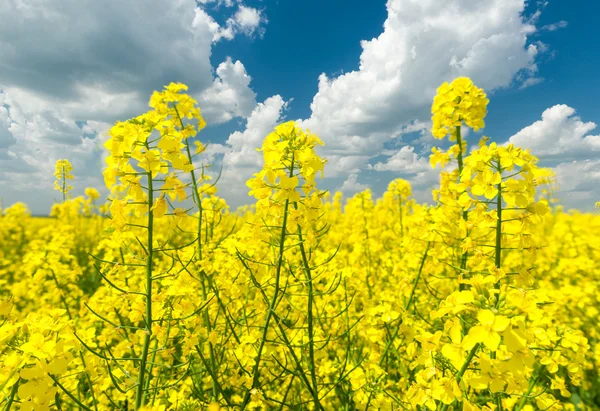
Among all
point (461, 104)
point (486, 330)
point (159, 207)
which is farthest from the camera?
point (461, 104)

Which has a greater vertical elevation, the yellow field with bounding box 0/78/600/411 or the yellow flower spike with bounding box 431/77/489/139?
the yellow flower spike with bounding box 431/77/489/139

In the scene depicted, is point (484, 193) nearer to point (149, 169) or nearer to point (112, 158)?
point (149, 169)

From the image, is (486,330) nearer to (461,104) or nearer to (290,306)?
(290,306)

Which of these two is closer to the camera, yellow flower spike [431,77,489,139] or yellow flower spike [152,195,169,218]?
yellow flower spike [152,195,169,218]

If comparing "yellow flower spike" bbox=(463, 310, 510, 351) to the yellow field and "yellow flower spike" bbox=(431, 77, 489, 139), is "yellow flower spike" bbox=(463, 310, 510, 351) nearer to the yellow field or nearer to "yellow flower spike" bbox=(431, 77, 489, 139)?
the yellow field

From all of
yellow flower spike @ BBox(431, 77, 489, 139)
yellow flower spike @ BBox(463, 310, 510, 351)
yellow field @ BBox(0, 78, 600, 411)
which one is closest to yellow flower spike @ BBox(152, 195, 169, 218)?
yellow field @ BBox(0, 78, 600, 411)

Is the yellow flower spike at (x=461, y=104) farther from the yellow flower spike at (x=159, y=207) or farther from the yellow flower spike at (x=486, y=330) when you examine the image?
the yellow flower spike at (x=159, y=207)

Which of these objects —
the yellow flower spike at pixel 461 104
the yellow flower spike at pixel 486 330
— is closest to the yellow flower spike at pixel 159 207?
the yellow flower spike at pixel 486 330

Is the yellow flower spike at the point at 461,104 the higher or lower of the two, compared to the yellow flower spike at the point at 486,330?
higher

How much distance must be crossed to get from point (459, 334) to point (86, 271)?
903 cm

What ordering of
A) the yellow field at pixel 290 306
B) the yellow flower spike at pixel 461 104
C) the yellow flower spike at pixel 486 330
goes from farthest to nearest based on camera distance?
the yellow flower spike at pixel 461 104 < the yellow field at pixel 290 306 < the yellow flower spike at pixel 486 330

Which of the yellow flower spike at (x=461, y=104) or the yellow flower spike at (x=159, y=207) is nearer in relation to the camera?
the yellow flower spike at (x=159, y=207)

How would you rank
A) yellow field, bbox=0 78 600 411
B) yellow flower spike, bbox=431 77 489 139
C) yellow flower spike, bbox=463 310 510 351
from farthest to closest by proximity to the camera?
yellow flower spike, bbox=431 77 489 139, yellow field, bbox=0 78 600 411, yellow flower spike, bbox=463 310 510 351

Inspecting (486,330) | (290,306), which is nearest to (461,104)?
(290,306)
